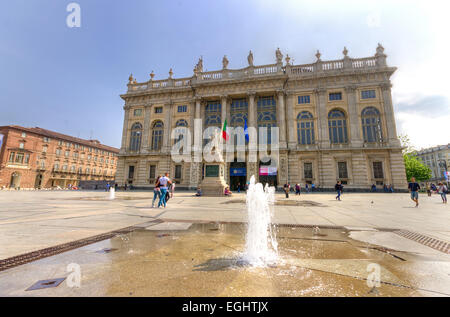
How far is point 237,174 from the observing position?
27.4 m

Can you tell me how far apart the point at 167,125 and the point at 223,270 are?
31.2 metres

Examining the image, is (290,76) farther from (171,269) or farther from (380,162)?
(171,269)

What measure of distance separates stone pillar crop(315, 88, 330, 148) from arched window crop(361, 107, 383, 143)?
479 cm

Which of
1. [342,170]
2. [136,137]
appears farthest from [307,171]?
[136,137]

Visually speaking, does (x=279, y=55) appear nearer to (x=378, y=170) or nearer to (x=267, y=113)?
(x=267, y=113)

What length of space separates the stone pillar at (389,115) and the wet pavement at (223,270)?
27.8 m

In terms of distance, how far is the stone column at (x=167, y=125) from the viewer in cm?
3044

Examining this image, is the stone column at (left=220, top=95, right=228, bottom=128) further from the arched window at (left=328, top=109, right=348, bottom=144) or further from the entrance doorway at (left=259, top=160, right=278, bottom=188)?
the arched window at (left=328, top=109, right=348, bottom=144)

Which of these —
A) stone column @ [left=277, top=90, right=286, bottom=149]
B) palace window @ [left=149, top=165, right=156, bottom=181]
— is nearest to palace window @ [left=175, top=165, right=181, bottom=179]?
palace window @ [left=149, top=165, right=156, bottom=181]

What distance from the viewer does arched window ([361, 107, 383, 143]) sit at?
24942 millimetres

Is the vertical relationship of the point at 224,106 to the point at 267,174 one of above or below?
above

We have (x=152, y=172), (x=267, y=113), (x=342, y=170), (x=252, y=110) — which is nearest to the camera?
(x=342, y=170)
